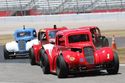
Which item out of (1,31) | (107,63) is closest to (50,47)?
(107,63)

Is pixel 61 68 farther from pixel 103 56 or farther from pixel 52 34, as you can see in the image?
pixel 52 34

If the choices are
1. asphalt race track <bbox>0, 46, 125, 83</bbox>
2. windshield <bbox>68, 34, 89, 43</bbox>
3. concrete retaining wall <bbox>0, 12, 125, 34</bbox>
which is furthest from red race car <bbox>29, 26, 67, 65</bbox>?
concrete retaining wall <bbox>0, 12, 125, 34</bbox>

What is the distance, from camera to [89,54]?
13.8m

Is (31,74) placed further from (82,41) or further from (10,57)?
(10,57)

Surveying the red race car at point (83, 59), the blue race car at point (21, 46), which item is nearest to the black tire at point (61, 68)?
the red race car at point (83, 59)

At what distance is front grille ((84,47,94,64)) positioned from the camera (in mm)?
13734

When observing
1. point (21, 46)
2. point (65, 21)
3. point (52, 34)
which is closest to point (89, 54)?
point (52, 34)

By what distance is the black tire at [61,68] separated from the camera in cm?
1355

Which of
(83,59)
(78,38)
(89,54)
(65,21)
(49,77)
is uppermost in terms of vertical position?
(78,38)

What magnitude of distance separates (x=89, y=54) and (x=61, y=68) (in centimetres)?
89

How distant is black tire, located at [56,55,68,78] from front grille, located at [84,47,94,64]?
649 millimetres

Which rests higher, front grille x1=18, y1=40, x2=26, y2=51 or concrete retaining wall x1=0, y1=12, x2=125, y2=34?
front grille x1=18, y1=40, x2=26, y2=51

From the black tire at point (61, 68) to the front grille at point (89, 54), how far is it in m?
0.65

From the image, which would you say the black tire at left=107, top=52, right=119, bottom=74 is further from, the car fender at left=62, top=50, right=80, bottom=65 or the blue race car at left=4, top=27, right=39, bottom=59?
the blue race car at left=4, top=27, right=39, bottom=59
